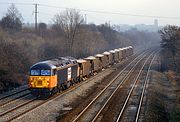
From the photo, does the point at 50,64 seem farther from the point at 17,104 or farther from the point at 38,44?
the point at 38,44

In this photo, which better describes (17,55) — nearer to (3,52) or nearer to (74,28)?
(3,52)

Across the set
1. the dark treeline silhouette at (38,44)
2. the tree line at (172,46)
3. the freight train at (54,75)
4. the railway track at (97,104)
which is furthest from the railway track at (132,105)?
the tree line at (172,46)

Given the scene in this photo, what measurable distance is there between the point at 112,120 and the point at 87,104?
17.5ft

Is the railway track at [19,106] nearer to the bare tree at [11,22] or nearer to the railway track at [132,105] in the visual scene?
the railway track at [132,105]

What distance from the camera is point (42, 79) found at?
2717 cm

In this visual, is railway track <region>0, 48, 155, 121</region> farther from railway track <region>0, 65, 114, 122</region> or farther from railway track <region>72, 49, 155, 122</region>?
railway track <region>72, 49, 155, 122</region>

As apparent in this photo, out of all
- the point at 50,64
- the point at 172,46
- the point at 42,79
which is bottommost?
the point at 42,79

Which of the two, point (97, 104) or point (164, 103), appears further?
point (164, 103)

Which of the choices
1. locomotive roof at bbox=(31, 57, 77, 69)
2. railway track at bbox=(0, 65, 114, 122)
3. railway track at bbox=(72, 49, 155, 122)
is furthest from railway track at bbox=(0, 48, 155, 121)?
railway track at bbox=(72, 49, 155, 122)

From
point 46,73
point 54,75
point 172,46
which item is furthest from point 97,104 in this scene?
point 172,46

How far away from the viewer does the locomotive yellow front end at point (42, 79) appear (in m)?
27.1

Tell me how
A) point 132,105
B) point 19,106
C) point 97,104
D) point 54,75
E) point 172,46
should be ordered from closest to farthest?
point 19,106, point 132,105, point 97,104, point 54,75, point 172,46

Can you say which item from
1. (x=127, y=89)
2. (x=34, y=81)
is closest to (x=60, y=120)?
(x=34, y=81)

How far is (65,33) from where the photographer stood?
7238 cm
